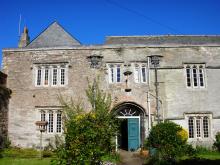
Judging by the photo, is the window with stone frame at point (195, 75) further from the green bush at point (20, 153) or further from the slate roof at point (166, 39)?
the green bush at point (20, 153)

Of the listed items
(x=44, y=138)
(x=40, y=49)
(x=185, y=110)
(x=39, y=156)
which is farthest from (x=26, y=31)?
(x=185, y=110)

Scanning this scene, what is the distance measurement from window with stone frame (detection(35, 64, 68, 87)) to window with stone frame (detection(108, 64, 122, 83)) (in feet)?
10.2

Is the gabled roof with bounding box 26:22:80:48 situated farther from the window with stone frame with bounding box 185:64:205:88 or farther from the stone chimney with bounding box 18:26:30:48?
the window with stone frame with bounding box 185:64:205:88

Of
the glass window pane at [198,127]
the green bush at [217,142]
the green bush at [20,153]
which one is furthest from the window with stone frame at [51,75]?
the green bush at [217,142]

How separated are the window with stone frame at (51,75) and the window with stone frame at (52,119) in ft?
6.27

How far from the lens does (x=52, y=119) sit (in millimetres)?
21016

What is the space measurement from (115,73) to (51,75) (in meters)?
4.58

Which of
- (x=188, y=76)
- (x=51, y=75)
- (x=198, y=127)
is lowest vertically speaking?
(x=198, y=127)

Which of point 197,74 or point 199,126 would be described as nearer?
point 199,126

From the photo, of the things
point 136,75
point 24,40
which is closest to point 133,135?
point 136,75

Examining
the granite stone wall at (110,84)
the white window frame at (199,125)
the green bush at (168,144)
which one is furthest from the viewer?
the granite stone wall at (110,84)

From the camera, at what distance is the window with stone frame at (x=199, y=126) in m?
20.6

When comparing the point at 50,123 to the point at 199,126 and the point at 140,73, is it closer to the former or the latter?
the point at 140,73

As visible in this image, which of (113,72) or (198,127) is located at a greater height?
(113,72)
